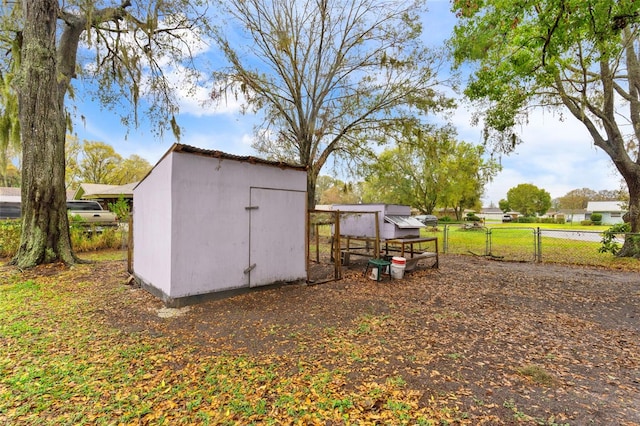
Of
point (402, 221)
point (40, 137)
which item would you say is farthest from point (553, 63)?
point (40, 137)

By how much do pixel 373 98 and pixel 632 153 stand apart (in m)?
9.64

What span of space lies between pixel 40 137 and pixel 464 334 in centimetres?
1070

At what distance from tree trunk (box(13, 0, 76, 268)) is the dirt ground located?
2546 millimetres

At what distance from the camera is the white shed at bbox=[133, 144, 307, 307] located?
484 cm

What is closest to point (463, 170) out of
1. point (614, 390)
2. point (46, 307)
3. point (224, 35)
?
point (224, 35)

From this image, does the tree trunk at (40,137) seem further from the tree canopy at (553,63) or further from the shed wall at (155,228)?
the tree canopy at (553,63)

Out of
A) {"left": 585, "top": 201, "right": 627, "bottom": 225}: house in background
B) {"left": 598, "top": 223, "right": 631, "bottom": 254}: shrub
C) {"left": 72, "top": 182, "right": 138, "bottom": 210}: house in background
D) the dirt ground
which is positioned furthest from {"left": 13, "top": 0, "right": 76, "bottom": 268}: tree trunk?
{"left": 585, "top": 201, "right": 627, "bottom": 225}: house in background

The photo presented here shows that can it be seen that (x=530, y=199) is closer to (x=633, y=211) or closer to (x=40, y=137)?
(x=633, y=211)

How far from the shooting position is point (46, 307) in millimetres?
4938

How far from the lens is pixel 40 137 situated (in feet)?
24.4

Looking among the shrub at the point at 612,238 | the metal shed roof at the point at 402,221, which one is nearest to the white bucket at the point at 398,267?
the metal shed roof at the point at 402,221

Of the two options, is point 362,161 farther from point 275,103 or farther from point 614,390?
point 614,390

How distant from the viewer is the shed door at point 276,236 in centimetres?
572

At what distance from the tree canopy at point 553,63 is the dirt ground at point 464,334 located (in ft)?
14.3
